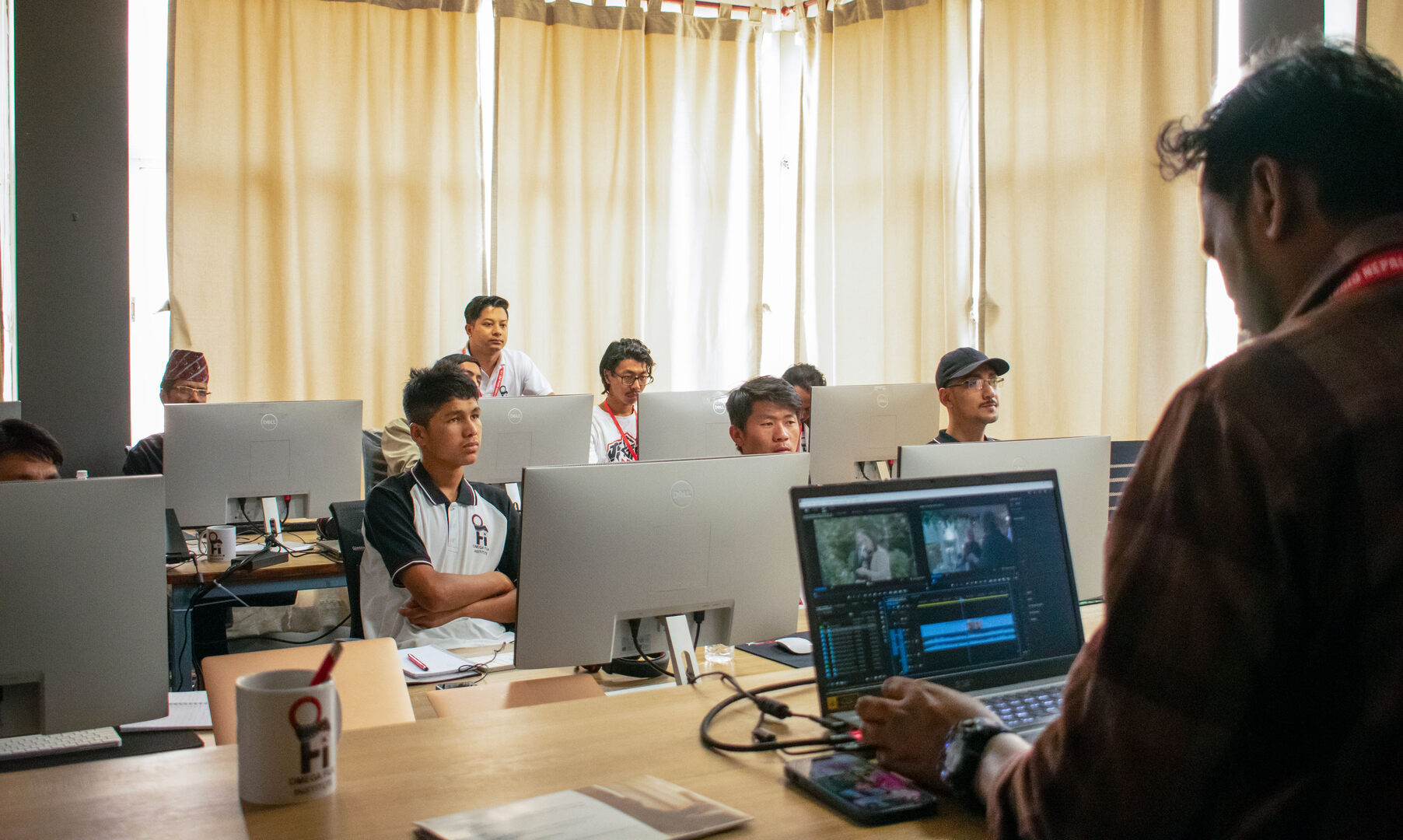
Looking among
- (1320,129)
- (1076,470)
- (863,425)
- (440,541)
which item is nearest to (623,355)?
(863,425)

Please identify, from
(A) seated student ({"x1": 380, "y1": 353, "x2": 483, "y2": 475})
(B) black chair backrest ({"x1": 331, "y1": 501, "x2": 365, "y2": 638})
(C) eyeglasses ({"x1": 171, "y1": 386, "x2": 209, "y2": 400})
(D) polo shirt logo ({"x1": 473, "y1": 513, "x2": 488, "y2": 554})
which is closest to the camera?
(B) black chair backrest ({"x1": 331, "y1": 501, "x2": 365, "y2": 638})

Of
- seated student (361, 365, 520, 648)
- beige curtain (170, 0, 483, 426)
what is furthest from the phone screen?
beige curtain (170, 0, 483, 426)

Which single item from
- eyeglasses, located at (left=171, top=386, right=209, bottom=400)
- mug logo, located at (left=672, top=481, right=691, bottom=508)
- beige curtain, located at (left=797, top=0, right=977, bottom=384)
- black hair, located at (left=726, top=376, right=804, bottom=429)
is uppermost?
beige curtain, located at (left=797, top=0, right=977, bottom=384)

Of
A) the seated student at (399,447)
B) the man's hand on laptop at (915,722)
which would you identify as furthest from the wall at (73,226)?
the man's hand on laptop at (915,722)

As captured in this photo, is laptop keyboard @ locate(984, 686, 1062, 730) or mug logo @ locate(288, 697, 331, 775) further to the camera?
laptop keyboard @ locate(984, 686, 1062, 730)

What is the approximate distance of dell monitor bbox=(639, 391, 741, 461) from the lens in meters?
3.55

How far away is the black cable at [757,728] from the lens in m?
1.33

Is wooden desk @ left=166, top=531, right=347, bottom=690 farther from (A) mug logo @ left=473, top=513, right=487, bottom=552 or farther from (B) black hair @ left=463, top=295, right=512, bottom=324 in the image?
(B) black hair @ left=463, top=295, right=512, bottom=324

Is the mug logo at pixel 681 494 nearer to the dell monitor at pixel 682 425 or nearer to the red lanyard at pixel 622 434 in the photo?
the dell monitor at pixel 682 425

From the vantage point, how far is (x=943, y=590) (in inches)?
53.8

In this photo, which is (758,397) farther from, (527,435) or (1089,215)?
(1089,215)

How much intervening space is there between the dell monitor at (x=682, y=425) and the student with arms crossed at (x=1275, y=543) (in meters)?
2.75

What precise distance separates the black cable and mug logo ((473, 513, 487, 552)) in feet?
4.10

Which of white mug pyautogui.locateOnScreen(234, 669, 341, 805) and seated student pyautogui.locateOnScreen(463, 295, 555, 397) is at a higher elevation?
seated student pyautogui.locateOnScreen(463, 295, 555, 397)
